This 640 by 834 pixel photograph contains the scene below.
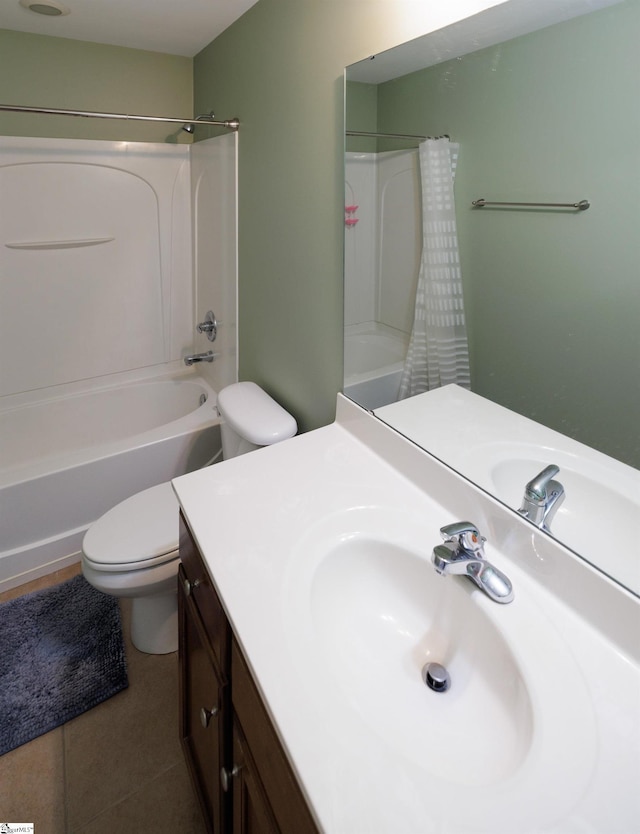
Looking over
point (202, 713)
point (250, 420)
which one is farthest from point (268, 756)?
Answer: point (250, 420)

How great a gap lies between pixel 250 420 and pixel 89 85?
6.10 feet

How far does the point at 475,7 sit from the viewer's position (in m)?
0.97

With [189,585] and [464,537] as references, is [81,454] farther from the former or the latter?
[464,537]

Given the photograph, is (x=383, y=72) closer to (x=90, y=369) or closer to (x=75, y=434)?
(x=90, y=369)

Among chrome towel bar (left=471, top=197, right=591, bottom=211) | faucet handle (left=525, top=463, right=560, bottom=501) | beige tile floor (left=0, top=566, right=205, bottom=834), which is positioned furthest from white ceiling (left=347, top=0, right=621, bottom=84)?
beige tile floor (left=0, top=566, right=205, bottom=834)

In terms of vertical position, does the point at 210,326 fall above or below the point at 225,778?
above

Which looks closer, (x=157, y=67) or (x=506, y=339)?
(x=506, y=339)

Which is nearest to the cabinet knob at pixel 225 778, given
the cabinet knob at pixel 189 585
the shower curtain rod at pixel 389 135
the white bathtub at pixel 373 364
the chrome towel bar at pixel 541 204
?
the cabinet knob at pixel 189 585

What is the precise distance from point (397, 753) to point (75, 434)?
2.50m

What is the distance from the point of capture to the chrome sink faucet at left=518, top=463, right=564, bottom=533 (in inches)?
35.4

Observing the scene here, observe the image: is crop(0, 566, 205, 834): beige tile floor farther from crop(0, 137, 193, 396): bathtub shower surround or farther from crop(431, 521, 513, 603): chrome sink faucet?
crop(0, 137, 193, 396): bathtub shower surround

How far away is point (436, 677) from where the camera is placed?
854 millimetres

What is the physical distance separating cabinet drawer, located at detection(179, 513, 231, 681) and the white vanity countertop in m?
0.09

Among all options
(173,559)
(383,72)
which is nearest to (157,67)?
(383,72)
